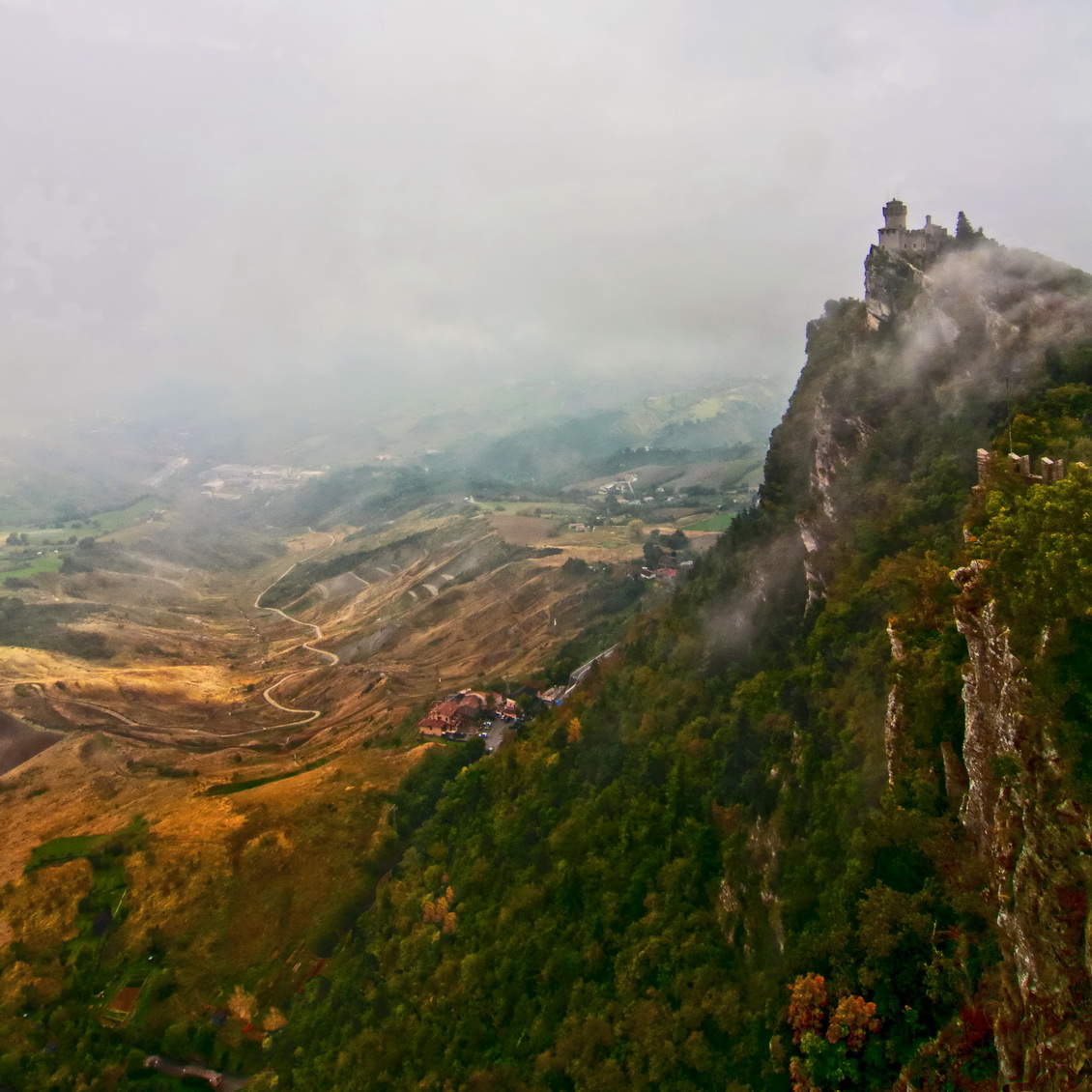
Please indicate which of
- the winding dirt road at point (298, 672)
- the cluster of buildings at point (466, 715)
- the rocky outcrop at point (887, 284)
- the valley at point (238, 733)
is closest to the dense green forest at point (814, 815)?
the rocky outcrop at point (887, 284)

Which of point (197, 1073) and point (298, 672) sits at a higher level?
point (298, 672)

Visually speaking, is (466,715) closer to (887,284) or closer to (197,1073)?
(197,1073)

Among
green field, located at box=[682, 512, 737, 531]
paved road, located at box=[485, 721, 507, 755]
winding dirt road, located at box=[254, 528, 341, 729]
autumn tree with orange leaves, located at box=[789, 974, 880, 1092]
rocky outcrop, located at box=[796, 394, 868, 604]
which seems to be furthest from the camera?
green field, located at box=[682, 512, 737, 531]

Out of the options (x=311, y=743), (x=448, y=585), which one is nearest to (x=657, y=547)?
(x=448, y=585)

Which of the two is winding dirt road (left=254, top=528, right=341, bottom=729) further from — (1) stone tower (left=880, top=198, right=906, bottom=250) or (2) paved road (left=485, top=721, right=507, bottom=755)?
(1) stone tower (left=880, top=198, right=906, bottom=250)

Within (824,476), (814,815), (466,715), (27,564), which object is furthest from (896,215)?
(27,564)

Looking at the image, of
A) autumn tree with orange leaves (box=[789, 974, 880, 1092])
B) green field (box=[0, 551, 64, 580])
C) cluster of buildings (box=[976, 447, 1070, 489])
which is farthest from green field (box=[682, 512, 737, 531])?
green field (box=[0, 551, 64, 580])

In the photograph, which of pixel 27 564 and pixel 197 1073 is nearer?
pixel 197 1073
